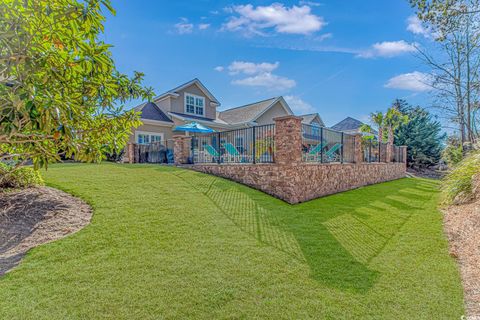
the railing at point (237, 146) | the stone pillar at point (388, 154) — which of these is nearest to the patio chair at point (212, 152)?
the railing at point (237, 146)

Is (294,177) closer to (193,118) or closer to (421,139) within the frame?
(193,118)


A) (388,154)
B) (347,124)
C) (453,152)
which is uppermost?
(347,124)

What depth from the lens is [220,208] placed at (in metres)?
6.87

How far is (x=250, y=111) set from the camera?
2356 centimetres

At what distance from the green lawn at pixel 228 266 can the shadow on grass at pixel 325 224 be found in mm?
33

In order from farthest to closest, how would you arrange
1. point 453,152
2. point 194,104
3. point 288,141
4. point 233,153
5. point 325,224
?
point 194,104 < point 453,152 < point 233,153 < point 288,141 < point 325,224

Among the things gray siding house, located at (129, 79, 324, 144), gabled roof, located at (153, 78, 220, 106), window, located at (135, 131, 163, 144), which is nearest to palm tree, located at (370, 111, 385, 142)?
gray siding house, located at (129, 79, 324, 144)

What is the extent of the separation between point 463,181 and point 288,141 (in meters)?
5.73

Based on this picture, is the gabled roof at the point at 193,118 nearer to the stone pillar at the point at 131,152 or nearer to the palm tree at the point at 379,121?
the stone pillar at the point at 131,152

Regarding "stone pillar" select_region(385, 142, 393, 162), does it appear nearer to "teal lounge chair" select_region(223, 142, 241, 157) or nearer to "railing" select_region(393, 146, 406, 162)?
"railing" select_region(393, 146, 406, 162)

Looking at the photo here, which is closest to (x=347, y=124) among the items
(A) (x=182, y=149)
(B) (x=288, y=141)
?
(A) (x=182, y=149)

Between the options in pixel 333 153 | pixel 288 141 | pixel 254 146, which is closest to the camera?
pixel 288 141

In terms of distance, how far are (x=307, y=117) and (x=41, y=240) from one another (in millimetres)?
28109

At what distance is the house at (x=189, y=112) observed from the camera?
61.2ft
